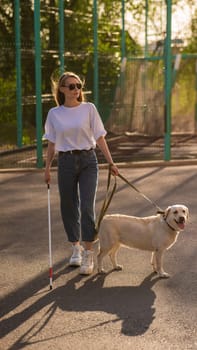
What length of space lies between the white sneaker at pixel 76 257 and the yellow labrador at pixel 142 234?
12.2 inches

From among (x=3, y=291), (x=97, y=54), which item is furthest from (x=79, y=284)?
(x=97, y=54)

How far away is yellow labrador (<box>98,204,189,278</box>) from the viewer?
664 centimetres

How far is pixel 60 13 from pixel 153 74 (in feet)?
15.7

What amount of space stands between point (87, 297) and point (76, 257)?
1.06 metres

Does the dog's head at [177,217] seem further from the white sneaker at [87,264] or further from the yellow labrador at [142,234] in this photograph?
the white sneaker at [87,264]

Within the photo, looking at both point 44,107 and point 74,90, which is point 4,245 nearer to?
point 74,90

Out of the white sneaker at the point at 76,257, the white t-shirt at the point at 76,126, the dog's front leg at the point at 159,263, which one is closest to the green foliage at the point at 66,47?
the white sneaker at the point at 76,257

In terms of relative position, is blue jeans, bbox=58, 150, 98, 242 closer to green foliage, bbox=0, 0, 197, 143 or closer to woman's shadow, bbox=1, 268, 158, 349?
woman's shadow, bbox=1, 268, 158, 349

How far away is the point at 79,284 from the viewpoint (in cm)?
642

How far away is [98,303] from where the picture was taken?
19.1 feet

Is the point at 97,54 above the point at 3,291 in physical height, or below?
above

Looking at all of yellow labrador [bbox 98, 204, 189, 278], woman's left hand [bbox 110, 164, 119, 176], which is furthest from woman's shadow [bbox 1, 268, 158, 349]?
woman's left hand [bbox 110, 164, 119, 176]

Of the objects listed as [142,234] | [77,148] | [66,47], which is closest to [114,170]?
[77,148]

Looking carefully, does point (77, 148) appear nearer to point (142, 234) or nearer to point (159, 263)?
point (142, 234)
